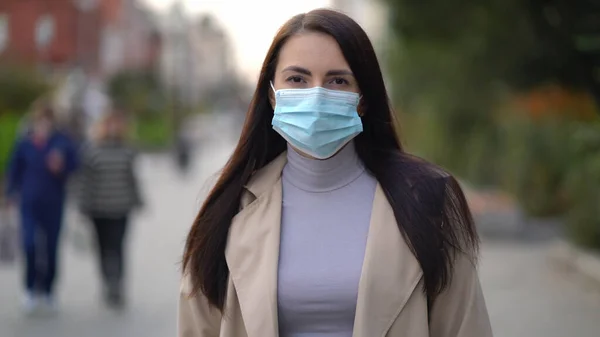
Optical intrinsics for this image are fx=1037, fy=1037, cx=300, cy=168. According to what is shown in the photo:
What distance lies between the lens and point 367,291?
261cm

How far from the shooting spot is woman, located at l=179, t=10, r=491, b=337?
2.65 metres

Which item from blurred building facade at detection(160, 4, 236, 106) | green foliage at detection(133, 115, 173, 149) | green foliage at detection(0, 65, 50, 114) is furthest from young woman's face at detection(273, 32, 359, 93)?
blurred building facade at detection(160, 4, 236, 106)

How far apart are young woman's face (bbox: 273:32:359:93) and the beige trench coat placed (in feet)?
0.94

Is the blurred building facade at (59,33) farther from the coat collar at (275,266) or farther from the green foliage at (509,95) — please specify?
the coat collar at (275,266)

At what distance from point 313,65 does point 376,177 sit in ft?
1.18

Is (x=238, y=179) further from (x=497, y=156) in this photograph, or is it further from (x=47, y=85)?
(x=47, y=85)

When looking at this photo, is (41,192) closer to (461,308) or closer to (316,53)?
(316,53)

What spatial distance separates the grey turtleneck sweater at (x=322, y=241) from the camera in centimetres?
266

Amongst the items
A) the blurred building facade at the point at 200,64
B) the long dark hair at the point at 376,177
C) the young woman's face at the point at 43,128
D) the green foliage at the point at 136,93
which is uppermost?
the long dark hair at the point at 376,177

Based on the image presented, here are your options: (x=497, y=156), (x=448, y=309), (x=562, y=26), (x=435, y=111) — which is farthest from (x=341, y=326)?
(x=435, y=111)

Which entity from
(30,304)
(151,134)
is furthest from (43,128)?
(151,134)

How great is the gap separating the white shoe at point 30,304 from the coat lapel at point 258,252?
24.1 ft

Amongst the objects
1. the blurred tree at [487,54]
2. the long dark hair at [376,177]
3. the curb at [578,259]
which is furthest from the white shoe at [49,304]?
the long dark hair at [376,177]

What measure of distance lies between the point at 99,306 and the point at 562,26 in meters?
6.93
